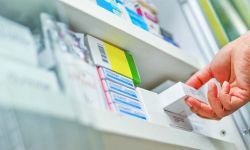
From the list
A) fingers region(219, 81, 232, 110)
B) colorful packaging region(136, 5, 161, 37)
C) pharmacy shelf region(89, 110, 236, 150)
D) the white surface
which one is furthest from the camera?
the white surface

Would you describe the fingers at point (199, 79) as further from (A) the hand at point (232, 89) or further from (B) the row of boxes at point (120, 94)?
(B) the row of boxes at point (120, 94)

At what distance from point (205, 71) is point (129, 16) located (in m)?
0.26

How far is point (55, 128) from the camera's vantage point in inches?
15.2

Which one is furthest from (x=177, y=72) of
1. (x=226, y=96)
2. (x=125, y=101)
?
(x=125, y=101)

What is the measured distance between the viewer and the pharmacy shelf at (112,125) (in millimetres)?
358

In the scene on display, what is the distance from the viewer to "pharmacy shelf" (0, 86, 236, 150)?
36 centimetres

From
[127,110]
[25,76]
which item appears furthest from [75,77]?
[127,110]

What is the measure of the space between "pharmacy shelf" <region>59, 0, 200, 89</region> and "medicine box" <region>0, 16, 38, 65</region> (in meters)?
0.27

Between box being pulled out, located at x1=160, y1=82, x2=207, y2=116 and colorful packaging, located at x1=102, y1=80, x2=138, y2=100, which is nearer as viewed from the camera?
colorful packaging, located at x1=102, y1=80, x2=138, y2=100

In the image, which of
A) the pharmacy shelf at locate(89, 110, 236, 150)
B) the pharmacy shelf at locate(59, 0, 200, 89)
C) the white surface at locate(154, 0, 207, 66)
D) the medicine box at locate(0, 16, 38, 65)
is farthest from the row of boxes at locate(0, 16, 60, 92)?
the white surface at locate(154, 0, 207, 66)

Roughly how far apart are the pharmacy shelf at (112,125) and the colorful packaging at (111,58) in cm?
16

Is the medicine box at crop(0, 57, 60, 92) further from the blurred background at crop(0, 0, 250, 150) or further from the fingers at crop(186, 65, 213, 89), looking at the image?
the fingers at crop(186, 65, 213, 89)

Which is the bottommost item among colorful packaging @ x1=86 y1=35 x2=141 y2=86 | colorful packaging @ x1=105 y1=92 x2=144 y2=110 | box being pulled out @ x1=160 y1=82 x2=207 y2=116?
colorful packaging @ x1=105 y1=92 x2=144 y2=110

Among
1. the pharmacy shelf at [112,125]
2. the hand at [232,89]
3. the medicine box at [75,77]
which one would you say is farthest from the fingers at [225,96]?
the medicine box at [75,77]
